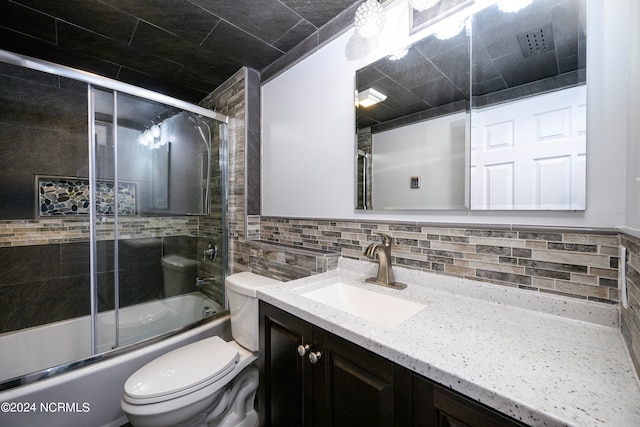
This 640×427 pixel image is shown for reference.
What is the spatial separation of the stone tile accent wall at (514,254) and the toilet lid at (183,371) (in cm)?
87

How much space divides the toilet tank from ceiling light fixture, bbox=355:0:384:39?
1.45 metres

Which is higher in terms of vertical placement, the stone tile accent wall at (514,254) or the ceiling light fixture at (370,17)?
the ceiling light fixture at (370,17)

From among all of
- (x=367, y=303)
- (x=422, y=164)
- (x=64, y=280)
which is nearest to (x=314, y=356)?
(x=367, y=303)

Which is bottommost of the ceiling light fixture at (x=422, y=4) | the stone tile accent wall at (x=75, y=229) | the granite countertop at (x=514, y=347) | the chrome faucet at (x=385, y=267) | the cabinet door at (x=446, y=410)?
the cabinet door at (x=446, y=410)

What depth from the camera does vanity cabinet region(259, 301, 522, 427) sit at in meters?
0.53

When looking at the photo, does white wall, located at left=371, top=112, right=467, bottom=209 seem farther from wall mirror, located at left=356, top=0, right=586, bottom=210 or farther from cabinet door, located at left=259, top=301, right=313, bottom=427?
cabinet door, located at left=259, top=301, right=313, bottom=427

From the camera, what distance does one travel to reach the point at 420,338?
2.10 feet

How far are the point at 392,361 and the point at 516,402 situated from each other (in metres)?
0.24

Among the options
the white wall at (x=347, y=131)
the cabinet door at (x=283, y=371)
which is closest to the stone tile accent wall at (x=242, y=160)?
the white wall at (x=347, y=131)

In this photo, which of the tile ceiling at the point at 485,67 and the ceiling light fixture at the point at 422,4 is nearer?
the tile ceiling at the point at 485,67

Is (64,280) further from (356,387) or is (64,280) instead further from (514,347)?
(514,347)

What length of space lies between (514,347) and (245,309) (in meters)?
1.24

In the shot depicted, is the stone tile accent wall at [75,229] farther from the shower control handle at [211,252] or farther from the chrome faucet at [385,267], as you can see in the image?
the chrome faucet at [385,267]

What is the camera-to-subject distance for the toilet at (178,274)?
2.06 m
